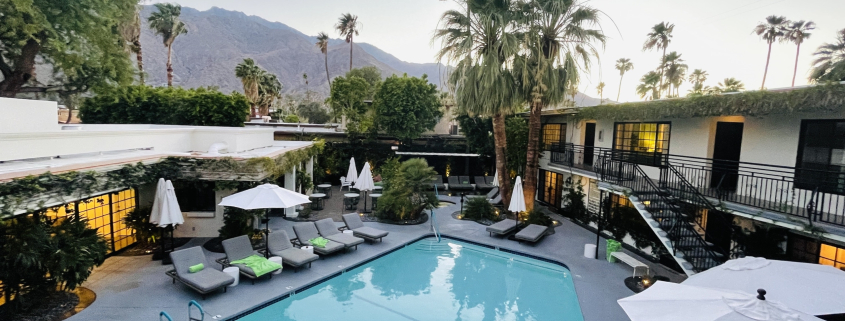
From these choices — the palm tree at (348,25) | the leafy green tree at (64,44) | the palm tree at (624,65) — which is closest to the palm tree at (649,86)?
the palm tree at (624,65)

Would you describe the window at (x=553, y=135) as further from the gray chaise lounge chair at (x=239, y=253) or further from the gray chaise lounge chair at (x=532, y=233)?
the gray chaise lounge chair at (x=239, y=253)

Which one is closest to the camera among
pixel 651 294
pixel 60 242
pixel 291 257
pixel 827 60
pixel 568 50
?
pixel 651 294

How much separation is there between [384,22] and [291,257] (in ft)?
403

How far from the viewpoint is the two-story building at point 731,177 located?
8.18m

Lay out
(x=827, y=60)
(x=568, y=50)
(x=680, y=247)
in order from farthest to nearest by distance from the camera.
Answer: (x=827, y=60)
(x=568, y=50)
(x=680, y=247)

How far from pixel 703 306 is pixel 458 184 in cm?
1838

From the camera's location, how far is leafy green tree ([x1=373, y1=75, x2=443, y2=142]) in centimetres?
2489

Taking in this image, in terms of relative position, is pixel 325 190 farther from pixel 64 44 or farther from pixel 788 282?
pixel 788 282

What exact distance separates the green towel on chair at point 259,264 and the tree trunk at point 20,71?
12037mm

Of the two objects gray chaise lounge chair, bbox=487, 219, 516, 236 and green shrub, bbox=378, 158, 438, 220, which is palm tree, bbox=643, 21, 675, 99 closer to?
gray chaise lounge chair, bbox=487, 219, 516, 236

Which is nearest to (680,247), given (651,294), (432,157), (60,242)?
(651,294)

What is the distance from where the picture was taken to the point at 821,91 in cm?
764

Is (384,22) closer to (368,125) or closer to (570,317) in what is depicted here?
(368,125)

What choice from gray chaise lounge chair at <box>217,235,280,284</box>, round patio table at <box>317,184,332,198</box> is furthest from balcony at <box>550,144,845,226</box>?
round patio table at <box>317,184,332,198</box>
